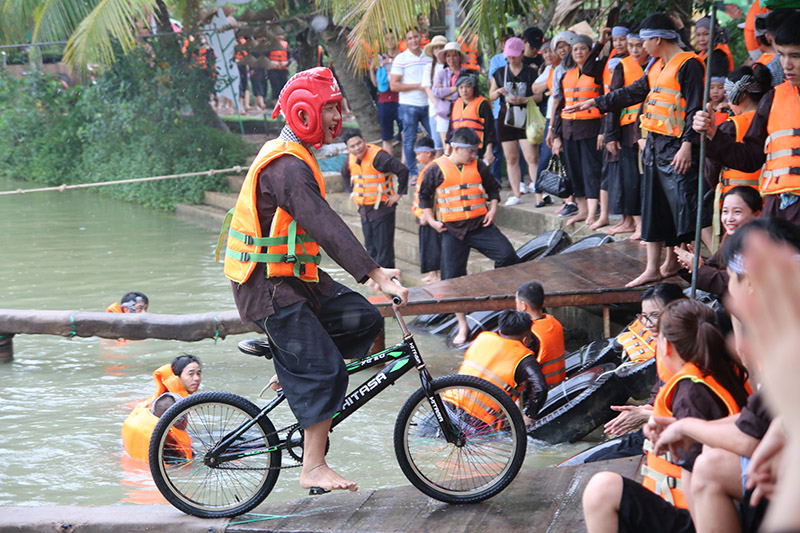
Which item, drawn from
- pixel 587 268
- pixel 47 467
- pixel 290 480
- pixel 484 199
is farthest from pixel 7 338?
pixel 587 268

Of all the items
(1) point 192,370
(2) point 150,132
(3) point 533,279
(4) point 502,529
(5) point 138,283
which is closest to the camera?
(4) point 502,529

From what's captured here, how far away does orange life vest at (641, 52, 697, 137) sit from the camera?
6762 millimetres

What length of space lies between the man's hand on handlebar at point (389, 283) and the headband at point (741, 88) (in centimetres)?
318

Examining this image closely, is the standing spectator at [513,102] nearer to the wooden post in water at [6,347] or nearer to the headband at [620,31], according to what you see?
the headband at [620,31]

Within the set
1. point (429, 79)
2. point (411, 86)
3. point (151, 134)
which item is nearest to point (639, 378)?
point (429, 79)

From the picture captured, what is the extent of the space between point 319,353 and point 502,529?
112 centimetres

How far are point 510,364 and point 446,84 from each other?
619 centimetres

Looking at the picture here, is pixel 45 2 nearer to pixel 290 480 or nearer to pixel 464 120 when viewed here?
pixel 464 120

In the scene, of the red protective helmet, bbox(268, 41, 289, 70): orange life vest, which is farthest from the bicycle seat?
bbox(268, 41, 289, 70): orange life vest

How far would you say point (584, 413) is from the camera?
20.7 ft

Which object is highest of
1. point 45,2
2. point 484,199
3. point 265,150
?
point 45,2

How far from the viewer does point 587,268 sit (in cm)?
830

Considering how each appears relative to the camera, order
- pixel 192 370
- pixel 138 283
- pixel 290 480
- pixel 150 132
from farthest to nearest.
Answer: pixel 150 132
pixel 138 283
pixel 192 370
pixel 290 480

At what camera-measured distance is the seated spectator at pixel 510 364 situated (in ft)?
20.0
